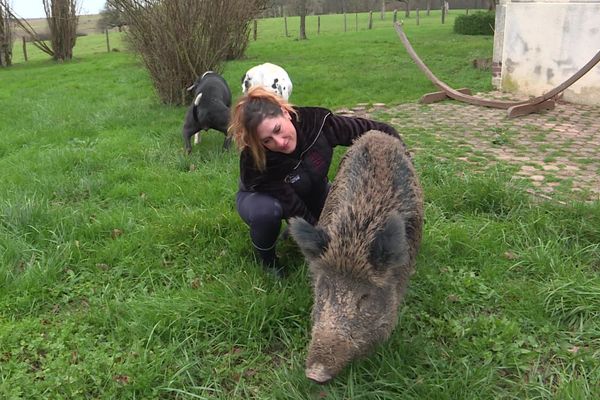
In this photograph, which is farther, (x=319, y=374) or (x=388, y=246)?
(x=388, y=246)

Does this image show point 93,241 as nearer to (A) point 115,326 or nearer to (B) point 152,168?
(A) point 115,326

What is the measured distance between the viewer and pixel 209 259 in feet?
14.0

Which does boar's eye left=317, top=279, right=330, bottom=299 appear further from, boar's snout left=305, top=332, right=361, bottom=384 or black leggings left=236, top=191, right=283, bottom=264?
black leggings left=236, top=191, right=283, bottom=264

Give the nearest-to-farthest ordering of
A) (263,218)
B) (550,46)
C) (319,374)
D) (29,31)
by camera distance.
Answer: (319,374), (263,218), (550,46), (29,31)

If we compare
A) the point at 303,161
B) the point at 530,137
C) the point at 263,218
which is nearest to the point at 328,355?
the point at 263,218

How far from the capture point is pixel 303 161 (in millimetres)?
3791

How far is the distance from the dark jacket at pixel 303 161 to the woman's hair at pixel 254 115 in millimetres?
152

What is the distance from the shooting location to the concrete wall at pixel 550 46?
8.76 m

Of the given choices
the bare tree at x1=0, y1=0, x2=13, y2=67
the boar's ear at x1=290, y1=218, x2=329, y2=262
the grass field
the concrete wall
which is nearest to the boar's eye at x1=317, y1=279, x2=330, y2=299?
the boar's ear at x1=290, y1=218, x2=329, y2=262

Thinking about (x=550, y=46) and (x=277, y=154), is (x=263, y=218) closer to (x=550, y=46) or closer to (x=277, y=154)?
(x=277, y=154)

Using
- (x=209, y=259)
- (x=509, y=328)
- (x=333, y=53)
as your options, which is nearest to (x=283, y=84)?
(x=209, y=259)

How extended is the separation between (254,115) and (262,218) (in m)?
0.73

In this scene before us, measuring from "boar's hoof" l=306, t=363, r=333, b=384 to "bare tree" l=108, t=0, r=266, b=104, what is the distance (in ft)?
27.0

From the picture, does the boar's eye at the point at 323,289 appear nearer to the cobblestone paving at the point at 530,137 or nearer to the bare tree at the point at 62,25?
the cobblestone paving at the point at 530,137
